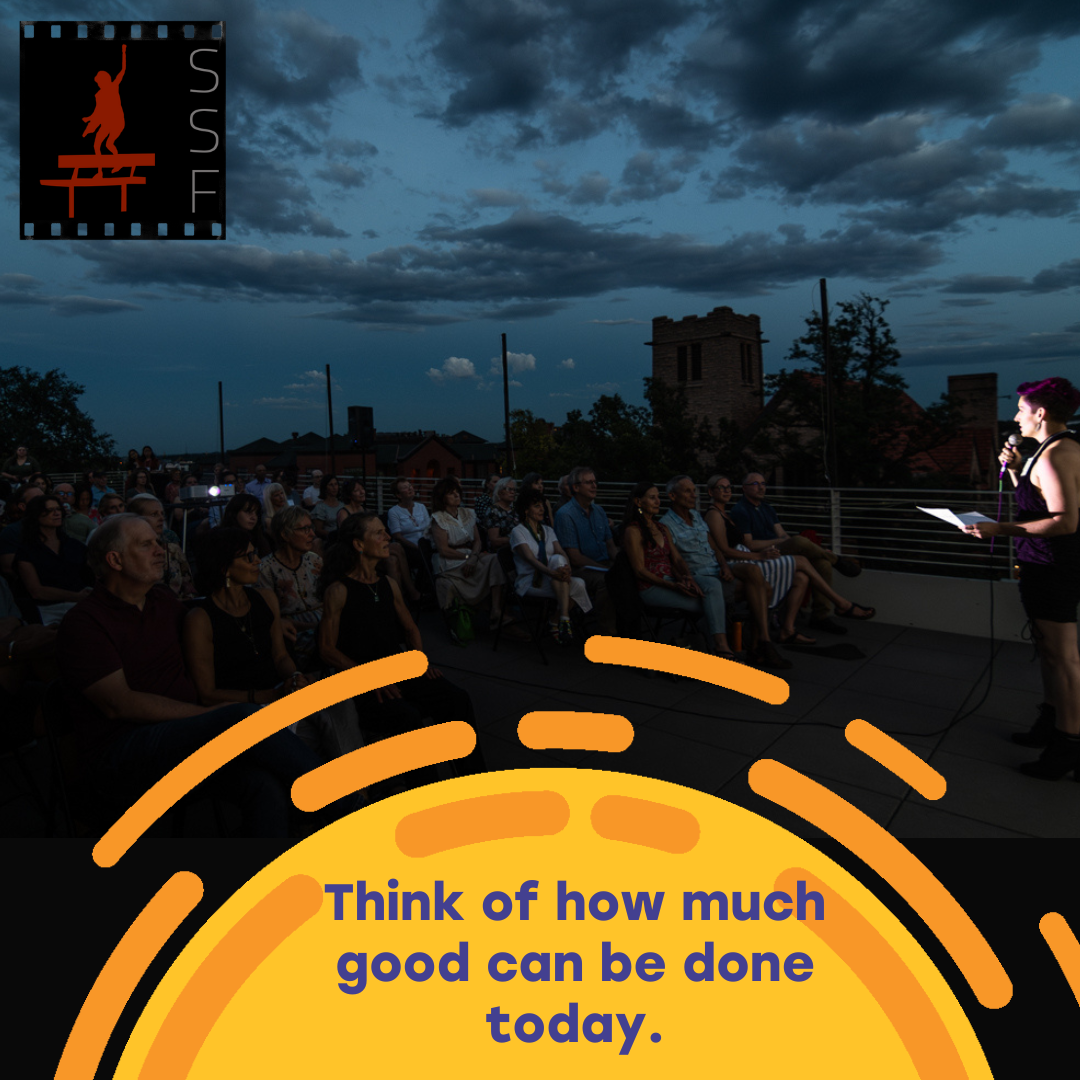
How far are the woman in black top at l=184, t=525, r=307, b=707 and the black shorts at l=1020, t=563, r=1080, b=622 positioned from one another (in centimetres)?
311

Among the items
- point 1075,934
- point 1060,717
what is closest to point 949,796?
point 1060,717

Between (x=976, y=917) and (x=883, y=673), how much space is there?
4.74 metres

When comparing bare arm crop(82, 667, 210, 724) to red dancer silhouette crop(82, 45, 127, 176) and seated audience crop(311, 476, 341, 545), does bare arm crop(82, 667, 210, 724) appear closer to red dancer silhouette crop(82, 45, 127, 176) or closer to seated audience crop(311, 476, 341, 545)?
red dancer silhouette crop(82, 45, 127, 176)

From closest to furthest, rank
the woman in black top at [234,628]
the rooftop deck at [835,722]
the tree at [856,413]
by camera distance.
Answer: the woman in black top at [234,628] → the rooftop deck at [835,722] → the tree at [856,413]

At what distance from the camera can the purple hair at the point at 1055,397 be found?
3.39 metres

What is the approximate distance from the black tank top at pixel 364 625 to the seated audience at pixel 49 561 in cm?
240

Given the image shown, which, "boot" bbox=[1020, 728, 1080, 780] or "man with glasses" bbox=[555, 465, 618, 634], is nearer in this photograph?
"boot" bbox=[1020, 728, 1080, 780]

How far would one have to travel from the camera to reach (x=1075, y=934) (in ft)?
3.06

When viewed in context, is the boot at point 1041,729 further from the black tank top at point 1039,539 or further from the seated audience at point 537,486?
the seated audience at point 537,486

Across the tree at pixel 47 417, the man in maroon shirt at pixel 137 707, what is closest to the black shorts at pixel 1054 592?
the man in maroon shirt at pixel 137 707

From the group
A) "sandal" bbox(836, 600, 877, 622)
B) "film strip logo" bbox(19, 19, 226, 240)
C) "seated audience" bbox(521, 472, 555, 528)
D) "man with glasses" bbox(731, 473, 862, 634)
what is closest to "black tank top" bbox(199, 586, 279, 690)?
"film strip logo" bbox(19, 19, 226, 240)

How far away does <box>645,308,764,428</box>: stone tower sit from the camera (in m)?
56.4

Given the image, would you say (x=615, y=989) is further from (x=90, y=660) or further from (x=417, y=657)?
(x=90, y=660)

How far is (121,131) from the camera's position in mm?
3766
